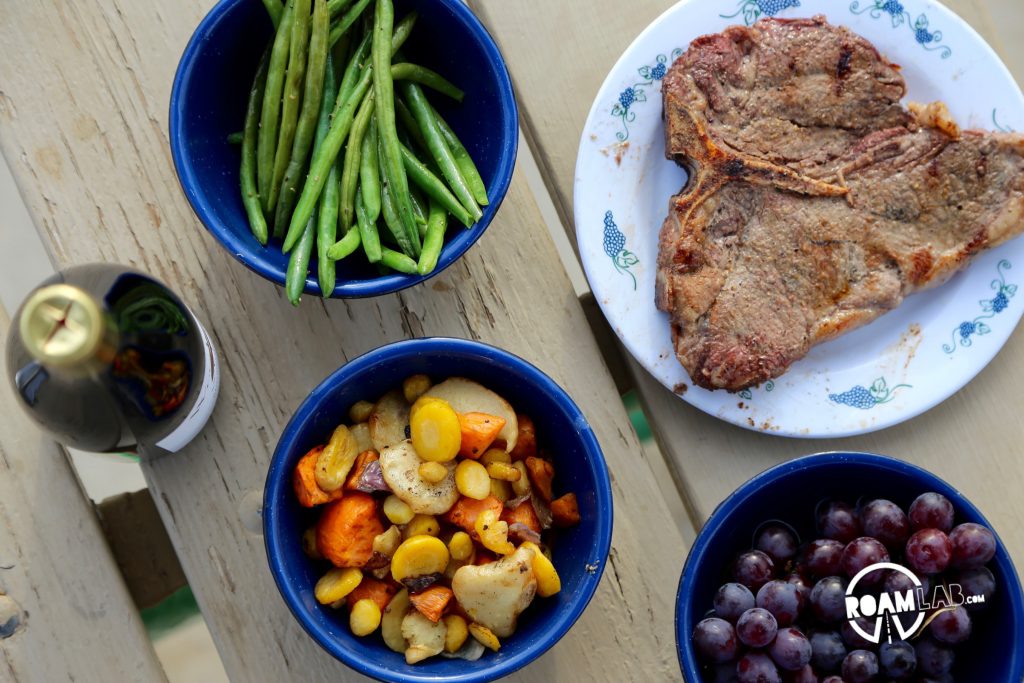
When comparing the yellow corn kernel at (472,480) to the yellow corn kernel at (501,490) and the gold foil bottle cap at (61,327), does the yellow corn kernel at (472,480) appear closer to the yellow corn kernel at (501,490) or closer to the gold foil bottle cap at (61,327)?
the yellow corn kernel at (501,490)

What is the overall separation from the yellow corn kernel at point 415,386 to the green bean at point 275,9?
51 centimetres

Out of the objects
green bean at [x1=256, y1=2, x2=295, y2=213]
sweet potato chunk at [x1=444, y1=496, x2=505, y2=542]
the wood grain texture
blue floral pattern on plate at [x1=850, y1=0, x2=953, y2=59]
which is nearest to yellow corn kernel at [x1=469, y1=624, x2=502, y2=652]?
sweet potato chunk at [x1=444, y1=496, x2=505, y2=542]

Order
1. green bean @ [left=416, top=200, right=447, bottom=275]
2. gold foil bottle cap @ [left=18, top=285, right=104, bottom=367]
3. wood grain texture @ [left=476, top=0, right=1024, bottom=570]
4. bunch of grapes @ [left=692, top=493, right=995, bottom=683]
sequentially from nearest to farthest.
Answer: gold foil bottle cap @ [left=18, top=285, right=104, bottom=367] < bunch of grapes @ [left=692, top=493, right=995, bottom=683] < green bean @ [left=416, top=200, right=447, bottom=275] < wood grain texture @ [left=476, top=0, right=1024, bottom=570]

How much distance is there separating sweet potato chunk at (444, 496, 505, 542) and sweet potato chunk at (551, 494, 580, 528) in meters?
0.09

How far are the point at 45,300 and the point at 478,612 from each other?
2.06 feet

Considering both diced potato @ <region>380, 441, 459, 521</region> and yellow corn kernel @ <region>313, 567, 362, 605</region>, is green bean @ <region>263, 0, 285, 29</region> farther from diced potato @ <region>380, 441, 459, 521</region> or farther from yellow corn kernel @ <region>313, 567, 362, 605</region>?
yellow corn kernel @ <region>313, 567, 362, 605</region>

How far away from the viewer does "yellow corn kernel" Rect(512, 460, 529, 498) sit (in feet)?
4.30

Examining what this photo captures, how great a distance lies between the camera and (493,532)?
1.22m

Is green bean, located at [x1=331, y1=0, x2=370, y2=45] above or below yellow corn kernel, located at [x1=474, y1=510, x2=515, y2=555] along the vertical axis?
above

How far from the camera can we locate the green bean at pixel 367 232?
128 cm

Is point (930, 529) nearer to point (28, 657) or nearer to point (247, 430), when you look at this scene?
point (247, 430)

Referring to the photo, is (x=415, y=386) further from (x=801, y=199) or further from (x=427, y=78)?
(x=801, y=199)

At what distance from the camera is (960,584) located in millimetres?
1192

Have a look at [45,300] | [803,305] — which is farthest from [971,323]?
[45,300]
